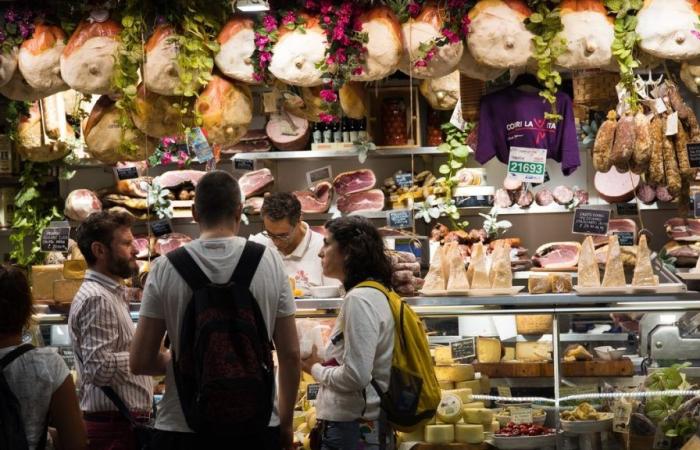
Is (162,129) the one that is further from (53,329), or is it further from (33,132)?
(33,132)

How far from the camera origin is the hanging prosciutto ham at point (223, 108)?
557 centimetres

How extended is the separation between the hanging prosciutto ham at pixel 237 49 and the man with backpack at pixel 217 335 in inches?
73.7

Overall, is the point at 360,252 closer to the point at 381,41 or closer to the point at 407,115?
the point at 381,41

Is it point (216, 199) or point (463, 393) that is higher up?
point (216, 199)

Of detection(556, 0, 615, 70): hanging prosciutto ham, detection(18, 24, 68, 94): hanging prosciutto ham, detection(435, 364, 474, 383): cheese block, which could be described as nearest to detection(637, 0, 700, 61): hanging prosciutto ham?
detection(556, 0, 615, 70): hanging prosciutto ham

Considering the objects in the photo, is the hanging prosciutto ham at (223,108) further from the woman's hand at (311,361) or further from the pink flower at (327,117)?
the woman's hand at (311,361)

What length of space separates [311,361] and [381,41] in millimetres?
1719

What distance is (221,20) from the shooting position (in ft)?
18.3

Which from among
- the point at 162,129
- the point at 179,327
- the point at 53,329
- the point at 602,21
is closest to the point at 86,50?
the point at 162,129

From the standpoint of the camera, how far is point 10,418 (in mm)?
3447

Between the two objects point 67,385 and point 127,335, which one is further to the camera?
point 127,335

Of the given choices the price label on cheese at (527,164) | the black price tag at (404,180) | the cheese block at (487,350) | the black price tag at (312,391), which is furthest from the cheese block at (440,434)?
the black price tag at (404,180)

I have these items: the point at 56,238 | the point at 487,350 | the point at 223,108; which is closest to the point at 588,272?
the point at 487,350

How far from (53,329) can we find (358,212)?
124 inches
